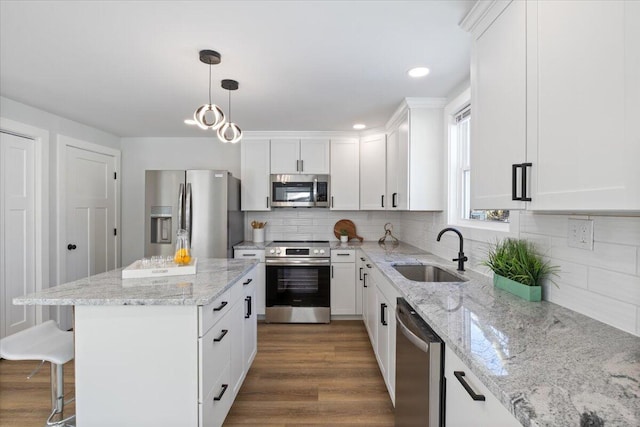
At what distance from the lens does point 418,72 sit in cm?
225

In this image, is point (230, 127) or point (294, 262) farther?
point (294, 262)

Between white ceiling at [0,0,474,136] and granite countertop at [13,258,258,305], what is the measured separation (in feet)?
4.61

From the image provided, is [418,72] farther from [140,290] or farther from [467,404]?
[140,290]

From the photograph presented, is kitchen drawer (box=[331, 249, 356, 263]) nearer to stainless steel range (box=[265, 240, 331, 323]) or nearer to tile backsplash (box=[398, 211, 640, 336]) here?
stainless steel range (box=[265, 240, 331, 323])

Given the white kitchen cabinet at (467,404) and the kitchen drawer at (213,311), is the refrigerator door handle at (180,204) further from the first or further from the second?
the white kitchen cabinet at (467,404)

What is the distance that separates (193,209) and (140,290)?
2.04 meters

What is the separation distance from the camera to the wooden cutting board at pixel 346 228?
4367 millimetres

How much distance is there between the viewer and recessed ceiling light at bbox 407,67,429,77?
221 centimetres

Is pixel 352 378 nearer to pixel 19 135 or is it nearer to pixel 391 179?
pixel 391 179

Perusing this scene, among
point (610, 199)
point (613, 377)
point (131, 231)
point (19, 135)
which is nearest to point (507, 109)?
point (610, 199)

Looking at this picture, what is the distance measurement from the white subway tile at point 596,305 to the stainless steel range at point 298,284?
2.52 meters

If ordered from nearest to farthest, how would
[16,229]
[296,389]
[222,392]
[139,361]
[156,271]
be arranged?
[139,361] < [222,392] < [156,271] < [296,389] < [16,229]

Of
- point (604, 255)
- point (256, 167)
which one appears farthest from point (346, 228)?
point (604, 255)

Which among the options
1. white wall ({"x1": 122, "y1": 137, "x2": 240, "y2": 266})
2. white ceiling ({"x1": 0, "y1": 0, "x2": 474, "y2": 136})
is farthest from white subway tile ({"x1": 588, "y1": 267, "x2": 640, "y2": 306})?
white wall ({"x1": 122, "y1": 137, "x2": 240, "y2": 266})
